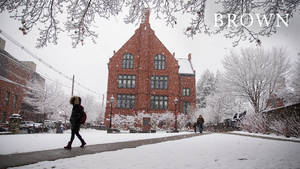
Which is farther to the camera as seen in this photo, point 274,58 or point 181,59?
point 181,59

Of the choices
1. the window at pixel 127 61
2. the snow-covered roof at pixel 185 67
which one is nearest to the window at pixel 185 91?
the snow-covered roof at pixel 185 67

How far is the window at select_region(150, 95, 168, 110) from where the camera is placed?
117 ft

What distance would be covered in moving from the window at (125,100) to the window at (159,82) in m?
4.45

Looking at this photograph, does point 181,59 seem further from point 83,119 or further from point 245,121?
point 83,119

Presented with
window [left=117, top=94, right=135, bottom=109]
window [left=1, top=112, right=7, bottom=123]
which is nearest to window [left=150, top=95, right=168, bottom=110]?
window [left=117, top=94, right=135, bottom=109]

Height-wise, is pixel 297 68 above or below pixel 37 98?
above

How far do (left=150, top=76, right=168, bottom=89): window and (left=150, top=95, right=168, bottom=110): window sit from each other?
189cm

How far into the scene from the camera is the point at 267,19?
5066 millimetres

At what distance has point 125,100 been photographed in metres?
35.7

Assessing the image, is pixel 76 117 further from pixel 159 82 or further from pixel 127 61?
pixel 127 61

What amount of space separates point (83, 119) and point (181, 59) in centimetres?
4334

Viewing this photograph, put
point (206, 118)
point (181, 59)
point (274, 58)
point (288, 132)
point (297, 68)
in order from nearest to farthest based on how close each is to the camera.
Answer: point (288, 132)
point (297, 68)
point (274, 58)
point (206, 118)
point (181, 59)

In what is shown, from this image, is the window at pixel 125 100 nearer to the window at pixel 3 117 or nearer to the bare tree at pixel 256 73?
the bare tree at pixel 256 73

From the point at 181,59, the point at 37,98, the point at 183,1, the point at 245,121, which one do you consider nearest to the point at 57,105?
the point at 37,98
